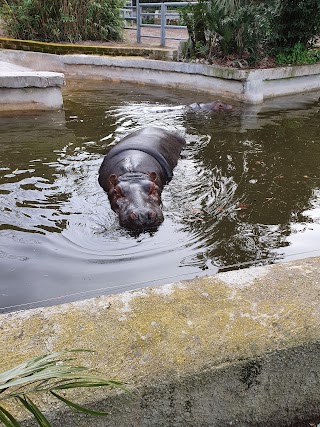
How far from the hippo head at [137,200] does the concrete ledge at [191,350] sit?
2.13 metres

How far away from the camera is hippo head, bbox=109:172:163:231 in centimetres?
407

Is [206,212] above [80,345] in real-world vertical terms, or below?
below

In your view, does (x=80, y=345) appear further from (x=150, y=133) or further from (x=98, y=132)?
(x=98, y=132)

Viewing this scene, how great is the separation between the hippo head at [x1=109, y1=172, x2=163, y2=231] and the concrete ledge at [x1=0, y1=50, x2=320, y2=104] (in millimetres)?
5864

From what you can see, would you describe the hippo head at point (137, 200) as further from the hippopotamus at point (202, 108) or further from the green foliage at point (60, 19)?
the green foliage at point (60, 19)

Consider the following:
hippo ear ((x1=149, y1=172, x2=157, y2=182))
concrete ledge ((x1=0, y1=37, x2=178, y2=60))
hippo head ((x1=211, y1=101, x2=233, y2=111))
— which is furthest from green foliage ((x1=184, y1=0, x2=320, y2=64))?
hippo ear ((x1=149, y1=172, x2=157, y2=182))

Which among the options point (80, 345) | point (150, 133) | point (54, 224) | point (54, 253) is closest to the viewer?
point (80, 345)

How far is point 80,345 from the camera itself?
163 centimetres

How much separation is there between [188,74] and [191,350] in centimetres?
1005

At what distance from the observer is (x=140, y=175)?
15.7 feet

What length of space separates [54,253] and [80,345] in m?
2.13

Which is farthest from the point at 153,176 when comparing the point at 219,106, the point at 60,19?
the point at 60,19

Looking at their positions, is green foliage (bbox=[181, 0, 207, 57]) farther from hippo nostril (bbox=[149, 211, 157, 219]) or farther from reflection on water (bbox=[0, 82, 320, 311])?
hippo nostril (bbox=[149, 211, 157, 219])

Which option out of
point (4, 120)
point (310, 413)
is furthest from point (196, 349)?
point (4, 120)
